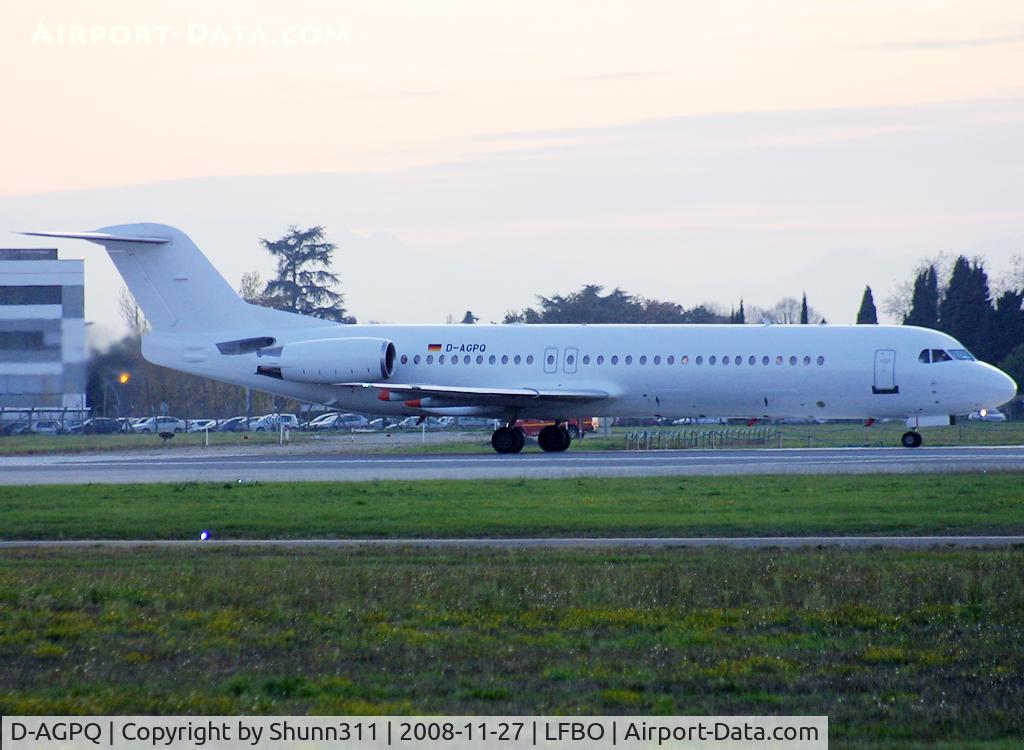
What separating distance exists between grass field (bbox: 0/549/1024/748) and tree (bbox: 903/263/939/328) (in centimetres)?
8102

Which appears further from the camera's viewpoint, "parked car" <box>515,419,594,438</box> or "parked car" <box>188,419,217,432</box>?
"parked car" <box>188,419,217,432</box>

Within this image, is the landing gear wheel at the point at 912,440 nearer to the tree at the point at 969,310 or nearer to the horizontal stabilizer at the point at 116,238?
the horizontal stabilizer at the point at 116,238

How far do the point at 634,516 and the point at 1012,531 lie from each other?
5265 mm

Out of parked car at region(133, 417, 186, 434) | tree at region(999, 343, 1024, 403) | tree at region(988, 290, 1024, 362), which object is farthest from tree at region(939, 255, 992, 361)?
parked car at region(133, 417, 186, 434)

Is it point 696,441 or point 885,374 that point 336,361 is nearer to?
point 696,441

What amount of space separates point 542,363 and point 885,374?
9755 millimetres

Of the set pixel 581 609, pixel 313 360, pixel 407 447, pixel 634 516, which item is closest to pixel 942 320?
pixel 407 447

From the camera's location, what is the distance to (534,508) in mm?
21859

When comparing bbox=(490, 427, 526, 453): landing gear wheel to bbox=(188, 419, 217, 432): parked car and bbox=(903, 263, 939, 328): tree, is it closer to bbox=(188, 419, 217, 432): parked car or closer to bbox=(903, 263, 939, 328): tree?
bbox=(188, 419, 217, 432): parked car

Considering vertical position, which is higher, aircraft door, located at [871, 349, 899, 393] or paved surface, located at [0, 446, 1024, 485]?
aircraft door, located at [871, 349, 899, 393]

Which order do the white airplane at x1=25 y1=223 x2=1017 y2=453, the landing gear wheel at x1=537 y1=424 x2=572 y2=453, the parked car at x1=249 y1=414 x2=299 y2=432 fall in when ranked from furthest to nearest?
the parked car at x1=249 y1=414 x2=299 y2=432, the landing gear wheel at x1=537 y1=424 x2=572 y2=453, the white airplane at x1=25 y1=223 x2=1017 y2=453

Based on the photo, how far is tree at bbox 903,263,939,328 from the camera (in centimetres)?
9394
